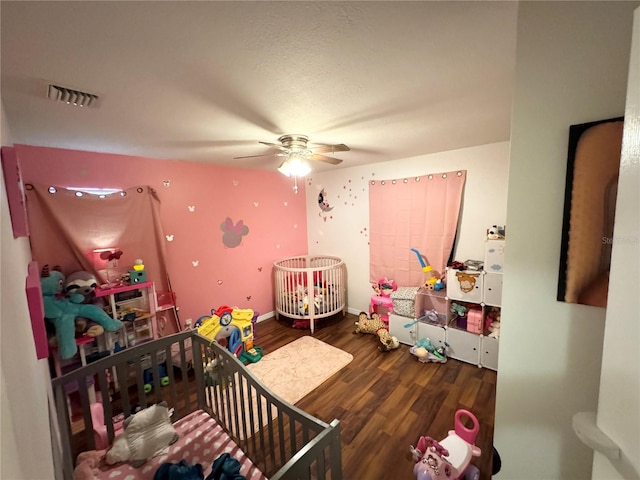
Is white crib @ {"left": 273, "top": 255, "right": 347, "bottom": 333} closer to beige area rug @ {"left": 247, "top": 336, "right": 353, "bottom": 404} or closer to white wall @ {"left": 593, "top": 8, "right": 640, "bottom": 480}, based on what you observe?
beige area rug @ {"left": 247, "top": 336, "right": 353, "bottom": 404}

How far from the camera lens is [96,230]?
2.34 meters

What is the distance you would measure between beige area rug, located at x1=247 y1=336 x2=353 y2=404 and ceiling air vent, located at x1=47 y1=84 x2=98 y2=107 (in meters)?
2.39

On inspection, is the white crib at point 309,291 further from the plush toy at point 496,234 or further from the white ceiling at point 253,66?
the white ceiling at point 253,66

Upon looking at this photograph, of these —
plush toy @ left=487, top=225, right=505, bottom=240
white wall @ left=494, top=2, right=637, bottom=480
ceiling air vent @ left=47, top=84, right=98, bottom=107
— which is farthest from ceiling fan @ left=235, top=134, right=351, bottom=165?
plush toy @ left=487, top=225, right=505, bottom=240

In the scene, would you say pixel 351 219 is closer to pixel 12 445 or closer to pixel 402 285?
pixel 402 285

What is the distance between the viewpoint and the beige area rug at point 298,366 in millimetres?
2307

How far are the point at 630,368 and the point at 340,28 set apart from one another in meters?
1.19

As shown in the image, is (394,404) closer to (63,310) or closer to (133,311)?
(133,311)

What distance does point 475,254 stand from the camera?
9.20 feet

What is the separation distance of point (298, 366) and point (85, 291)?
2.00 meters

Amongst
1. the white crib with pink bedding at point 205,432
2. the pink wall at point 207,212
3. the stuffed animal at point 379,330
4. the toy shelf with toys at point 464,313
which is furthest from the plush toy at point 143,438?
the toy shelf with toys at point 464,313

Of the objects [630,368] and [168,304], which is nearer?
[630,368]

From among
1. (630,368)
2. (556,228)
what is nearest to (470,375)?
(556,228)

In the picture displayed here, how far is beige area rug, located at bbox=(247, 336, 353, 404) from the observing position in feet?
7.57
